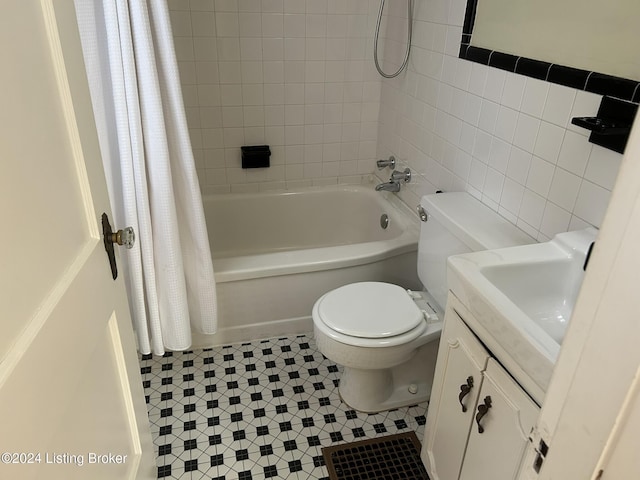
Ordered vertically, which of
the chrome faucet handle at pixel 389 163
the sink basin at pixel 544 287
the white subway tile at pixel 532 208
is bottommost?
the chrome faucet handle at pixel 389 163

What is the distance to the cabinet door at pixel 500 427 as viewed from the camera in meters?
1.00

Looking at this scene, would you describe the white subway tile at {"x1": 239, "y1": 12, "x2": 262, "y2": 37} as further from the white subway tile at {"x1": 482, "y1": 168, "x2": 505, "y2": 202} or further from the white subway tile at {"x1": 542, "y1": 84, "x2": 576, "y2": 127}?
the white subway tile at {"x1": 542, "y1": 84, "x2": 576, "y2": 127}

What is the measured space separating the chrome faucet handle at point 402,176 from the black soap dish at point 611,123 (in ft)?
3.65

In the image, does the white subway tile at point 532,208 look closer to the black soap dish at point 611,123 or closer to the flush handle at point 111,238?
the black soap dish at point 611,123

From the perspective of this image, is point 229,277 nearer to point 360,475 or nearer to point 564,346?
point 360,475

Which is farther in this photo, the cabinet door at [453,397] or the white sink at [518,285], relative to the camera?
the cabinet door at [453,397]

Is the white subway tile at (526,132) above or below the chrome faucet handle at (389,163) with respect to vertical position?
above

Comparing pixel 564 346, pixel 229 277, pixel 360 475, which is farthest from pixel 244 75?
pixel 564 346

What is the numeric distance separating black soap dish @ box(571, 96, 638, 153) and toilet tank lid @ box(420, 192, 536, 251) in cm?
39

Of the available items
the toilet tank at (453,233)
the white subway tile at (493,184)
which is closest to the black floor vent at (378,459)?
the toilet tank at (453,233)

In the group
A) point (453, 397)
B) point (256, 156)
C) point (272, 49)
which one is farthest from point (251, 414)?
point (272, 49)

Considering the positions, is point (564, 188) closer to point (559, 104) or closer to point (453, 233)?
point (559, 104)

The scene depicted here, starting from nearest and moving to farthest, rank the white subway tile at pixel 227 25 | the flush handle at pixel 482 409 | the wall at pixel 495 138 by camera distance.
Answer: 1. the flush handle at pixel 482 409
2. the wall at pixel 495 138
3. the white subway tile at pixel 227 25

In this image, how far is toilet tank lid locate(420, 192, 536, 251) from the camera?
146 centimetres
